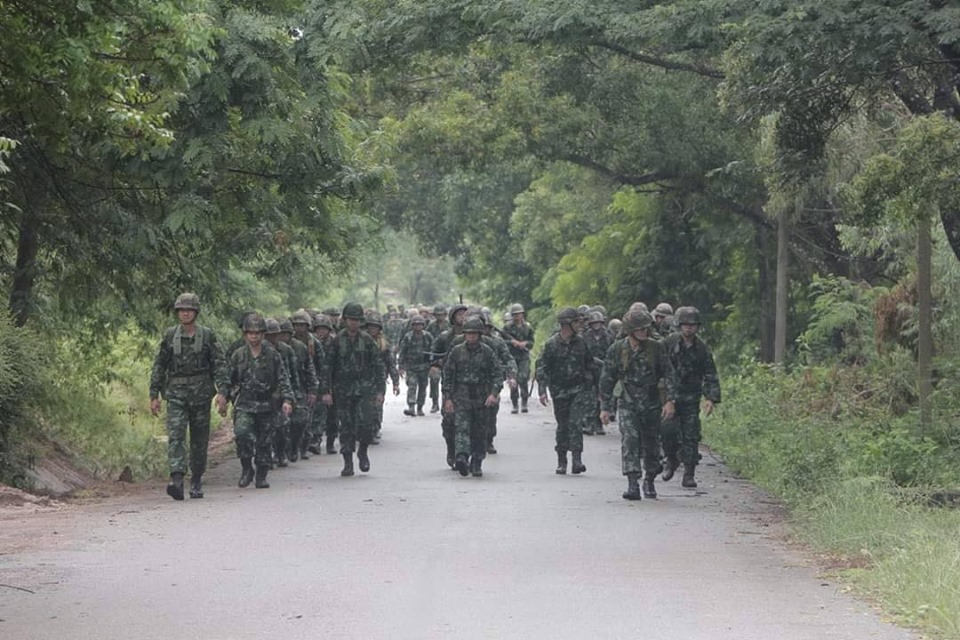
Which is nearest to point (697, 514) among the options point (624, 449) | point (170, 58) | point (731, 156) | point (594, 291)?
point (624, 449)

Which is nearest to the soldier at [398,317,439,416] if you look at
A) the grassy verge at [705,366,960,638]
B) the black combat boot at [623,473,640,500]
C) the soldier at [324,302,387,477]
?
the grassy verge at [705,366,960,638]

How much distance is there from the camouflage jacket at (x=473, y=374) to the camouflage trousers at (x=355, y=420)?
1.03 metres

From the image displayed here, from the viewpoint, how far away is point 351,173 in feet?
56.5

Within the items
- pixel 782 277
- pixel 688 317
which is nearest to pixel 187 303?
pixel 688 317

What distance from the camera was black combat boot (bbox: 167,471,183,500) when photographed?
54.6ft

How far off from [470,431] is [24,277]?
216 inches

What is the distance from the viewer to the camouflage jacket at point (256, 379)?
17.7m

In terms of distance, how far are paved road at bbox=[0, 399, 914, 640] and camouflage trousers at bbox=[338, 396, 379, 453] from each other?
1.14m

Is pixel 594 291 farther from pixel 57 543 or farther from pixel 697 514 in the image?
pixel 57 543

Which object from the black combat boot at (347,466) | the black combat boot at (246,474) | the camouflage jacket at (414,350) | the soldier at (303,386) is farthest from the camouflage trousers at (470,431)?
the camouflage jacket at (414,350)

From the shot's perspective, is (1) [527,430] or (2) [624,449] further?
(1) [527,430]

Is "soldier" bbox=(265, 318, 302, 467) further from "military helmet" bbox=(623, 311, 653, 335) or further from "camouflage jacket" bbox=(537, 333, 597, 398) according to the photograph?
"military helmet" bbox=(623, 311, 653, 335)

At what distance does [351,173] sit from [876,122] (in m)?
6.89

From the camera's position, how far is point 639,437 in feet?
55.7
